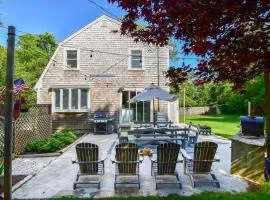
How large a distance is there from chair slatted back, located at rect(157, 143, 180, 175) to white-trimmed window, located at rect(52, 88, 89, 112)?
14.0 metres

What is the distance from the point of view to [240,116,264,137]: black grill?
8.79 metres

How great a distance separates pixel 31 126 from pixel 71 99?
766cm

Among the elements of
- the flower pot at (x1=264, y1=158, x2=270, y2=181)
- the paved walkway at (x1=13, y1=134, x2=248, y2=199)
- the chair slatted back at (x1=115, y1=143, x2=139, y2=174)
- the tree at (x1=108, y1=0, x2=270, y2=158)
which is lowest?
the paved walkway at (x1=13, y1=134, x2=248, y2=199)

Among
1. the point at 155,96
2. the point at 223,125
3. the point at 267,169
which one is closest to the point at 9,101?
the point at 267,169

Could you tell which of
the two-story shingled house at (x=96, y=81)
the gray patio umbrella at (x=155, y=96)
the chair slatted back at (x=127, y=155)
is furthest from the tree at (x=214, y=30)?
the two-story shingled house at (x=96, y=81)

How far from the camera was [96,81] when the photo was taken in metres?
21.5

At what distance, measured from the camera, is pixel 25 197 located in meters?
6.94

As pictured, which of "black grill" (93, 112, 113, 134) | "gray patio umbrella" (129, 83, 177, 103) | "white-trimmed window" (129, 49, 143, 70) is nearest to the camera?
"gray patio umbrella" (129, 83, 177, 103)

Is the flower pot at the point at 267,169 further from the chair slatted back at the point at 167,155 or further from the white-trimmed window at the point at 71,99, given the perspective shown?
the white-trimmed window at the point at 71,99

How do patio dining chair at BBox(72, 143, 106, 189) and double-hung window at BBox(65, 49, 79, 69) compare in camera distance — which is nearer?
patio dining chair at BBox(72, 143, 106, 189)

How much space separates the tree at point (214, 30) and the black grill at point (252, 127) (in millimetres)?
3516

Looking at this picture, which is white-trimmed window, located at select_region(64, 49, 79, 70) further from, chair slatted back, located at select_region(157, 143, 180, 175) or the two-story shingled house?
chair slatted back, located at select_region(157, 143, 180, 175)

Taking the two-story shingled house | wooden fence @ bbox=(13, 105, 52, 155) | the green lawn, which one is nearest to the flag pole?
wooden fence @ bbox=(13, 105, 52, 155)

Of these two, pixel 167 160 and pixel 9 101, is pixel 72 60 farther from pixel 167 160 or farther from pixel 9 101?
pixel 9 101
